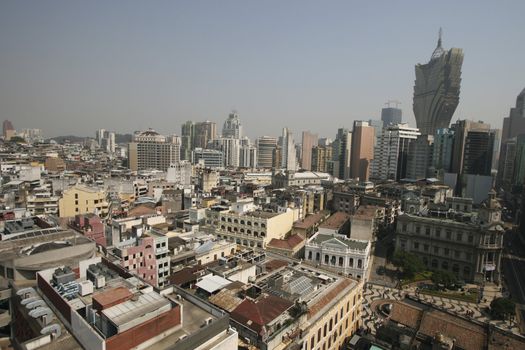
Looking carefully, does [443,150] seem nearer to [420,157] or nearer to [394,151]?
[420,157]

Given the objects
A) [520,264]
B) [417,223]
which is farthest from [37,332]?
[520,264]

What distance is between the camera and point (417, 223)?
69000mm

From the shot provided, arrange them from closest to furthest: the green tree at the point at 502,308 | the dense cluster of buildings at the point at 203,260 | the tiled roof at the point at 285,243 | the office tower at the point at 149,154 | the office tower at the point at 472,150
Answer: the dense cluster of buildings at the point at 203,260, the green tree at the point at 502,308, the tiled roof at the point at 285,243, the office tower at the point at 472,150, the office tower at the point at 149,154

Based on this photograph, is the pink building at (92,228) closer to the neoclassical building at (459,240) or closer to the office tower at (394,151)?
the neoclassical building at (459,240)

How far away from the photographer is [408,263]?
62.0 m

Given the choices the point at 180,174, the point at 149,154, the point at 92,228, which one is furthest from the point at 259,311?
the point at 149,154

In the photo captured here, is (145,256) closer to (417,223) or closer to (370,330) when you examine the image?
(370,330)

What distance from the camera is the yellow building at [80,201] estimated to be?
72.6 metres

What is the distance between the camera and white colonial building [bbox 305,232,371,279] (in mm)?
53406

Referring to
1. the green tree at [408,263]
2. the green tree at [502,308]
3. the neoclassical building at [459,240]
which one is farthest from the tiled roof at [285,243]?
the green tree at [502,308]

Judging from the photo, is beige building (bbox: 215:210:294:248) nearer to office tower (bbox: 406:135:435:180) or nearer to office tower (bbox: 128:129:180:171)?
office tower (bbox: 128:129:180:171)

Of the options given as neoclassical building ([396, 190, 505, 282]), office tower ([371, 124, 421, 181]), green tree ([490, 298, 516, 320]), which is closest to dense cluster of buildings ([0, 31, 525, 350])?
neoclassical building ([396, 190, 505, 282])

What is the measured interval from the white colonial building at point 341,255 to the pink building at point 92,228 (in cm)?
3555

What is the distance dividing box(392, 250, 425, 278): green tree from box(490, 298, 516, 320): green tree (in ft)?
45.1
